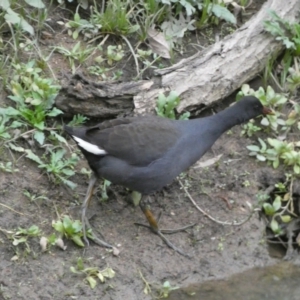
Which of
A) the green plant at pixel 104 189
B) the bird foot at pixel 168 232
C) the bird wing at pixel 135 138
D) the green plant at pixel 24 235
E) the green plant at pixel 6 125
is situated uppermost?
the bird wing at pixel 135 138

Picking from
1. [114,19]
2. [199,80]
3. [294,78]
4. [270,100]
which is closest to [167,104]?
[199,80]

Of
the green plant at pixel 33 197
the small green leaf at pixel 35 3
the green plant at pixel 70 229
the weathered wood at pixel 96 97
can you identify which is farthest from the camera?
the small green leaf at pixel 35 3

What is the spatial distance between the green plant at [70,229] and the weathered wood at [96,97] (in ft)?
3.22

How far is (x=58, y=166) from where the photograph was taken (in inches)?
217

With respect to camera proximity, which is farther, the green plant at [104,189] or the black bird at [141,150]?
the green plant at [104,189]

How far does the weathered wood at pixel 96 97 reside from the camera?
226 inches

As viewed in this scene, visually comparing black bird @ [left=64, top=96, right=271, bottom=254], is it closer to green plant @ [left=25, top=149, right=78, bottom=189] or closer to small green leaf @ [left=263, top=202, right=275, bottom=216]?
green plant @ [left=25, top=149, right=78, bottom=189]

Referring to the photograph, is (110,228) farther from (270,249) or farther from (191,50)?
(191,50)

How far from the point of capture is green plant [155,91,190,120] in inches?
229

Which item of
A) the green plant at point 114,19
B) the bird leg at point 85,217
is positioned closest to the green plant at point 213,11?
the green plant at point 114,19

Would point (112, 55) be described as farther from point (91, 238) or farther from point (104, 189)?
point (91, 238)

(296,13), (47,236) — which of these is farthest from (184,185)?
(296,13)

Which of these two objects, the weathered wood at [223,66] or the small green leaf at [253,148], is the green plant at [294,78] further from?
the small green leaf at [253,148]

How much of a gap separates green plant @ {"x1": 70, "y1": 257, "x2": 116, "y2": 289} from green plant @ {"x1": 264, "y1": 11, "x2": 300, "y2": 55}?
2546 millimetres
